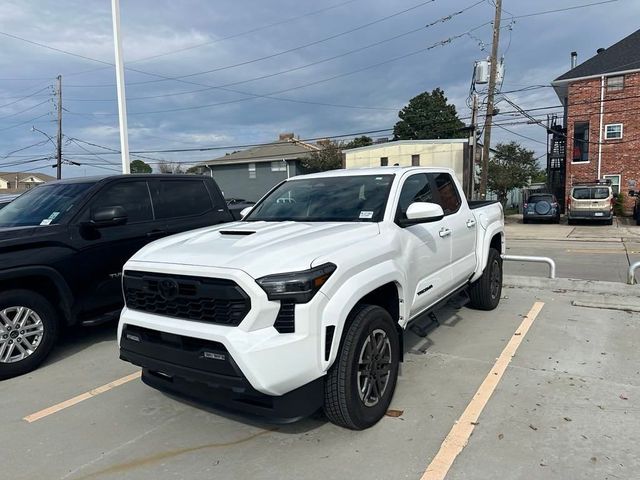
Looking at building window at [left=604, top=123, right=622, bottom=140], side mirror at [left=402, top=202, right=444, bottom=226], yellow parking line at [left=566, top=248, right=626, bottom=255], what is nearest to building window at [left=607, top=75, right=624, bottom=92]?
building window at [left=604, top=123, right=622, bottom=140]

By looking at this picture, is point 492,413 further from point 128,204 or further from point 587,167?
point 587,167

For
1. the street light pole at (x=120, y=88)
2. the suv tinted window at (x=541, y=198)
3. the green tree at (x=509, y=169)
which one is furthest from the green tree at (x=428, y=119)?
the street light pole at (x=120, y=88)

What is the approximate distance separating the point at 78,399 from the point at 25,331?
1038 millimetres

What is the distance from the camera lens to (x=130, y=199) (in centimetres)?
575

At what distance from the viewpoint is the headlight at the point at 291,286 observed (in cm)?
274

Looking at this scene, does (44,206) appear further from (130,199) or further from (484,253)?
(484,253)

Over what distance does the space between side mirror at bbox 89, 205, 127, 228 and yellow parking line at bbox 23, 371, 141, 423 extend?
1643mm

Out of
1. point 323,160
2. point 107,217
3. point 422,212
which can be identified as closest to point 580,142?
point 323,160

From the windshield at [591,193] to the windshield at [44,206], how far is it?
960 inches

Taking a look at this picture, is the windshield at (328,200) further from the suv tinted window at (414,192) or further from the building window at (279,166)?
the building window at (279,166)

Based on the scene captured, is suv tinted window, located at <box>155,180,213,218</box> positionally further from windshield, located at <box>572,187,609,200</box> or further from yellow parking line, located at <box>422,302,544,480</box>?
windshield, located at <box>572,187,609,200</box>

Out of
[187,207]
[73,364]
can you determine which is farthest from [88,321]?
[187,207]

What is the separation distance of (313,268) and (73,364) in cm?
338

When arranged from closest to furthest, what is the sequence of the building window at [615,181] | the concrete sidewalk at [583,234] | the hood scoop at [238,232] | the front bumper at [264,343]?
the front bumper at [264,343]
the hood scoop at [238,232]
the concrete sidewalk at [583,234]
the building window at [615,181]
